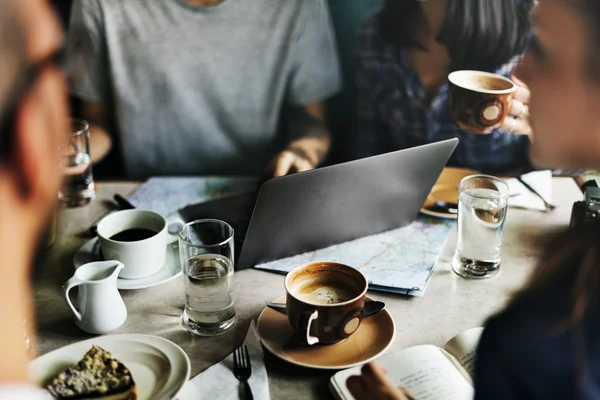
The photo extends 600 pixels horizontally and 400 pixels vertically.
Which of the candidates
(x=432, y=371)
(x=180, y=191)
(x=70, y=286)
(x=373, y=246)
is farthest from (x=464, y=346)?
(x=180, y=191)

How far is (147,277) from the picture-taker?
892 mm

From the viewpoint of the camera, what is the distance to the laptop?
867mm

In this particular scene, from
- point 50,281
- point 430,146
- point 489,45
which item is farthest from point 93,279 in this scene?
point 489,45

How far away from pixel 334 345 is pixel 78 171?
593mm

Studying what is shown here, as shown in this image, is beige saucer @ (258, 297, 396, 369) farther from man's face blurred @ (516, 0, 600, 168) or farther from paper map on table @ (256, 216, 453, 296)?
man's face blurred @ (516, 0, 600, 168)

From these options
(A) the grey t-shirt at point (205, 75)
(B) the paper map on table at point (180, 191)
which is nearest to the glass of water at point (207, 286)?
(B) the paper map on table at point (180, 191)

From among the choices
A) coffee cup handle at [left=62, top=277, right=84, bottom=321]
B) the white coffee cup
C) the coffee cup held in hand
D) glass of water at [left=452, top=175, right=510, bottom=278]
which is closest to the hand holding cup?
the coffee cup held in hand

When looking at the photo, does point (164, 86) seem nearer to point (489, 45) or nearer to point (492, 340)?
point (489, 45)

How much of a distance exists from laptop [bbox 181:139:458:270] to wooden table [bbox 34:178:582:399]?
0.06 metres

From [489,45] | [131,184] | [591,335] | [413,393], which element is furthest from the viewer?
[489,45]

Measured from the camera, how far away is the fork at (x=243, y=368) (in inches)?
27.2

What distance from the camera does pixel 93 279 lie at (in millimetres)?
801

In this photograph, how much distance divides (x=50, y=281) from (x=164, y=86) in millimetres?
766

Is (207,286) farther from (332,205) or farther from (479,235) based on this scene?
(479,235)
